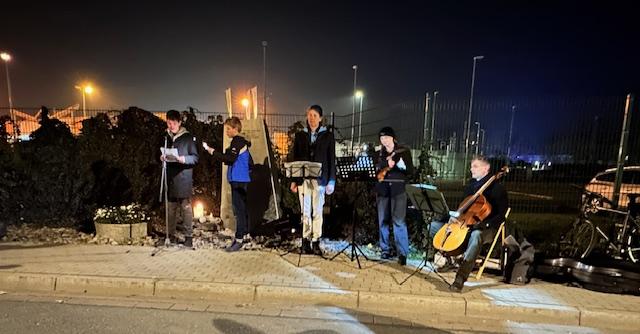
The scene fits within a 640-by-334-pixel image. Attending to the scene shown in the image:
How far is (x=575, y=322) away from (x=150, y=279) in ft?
16.4

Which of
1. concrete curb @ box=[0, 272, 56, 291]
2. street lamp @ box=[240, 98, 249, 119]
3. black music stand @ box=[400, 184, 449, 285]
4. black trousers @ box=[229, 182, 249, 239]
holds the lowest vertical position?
concrete curb @ box=[0, 272, 56, 291]

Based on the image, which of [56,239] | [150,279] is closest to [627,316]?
[150,279]

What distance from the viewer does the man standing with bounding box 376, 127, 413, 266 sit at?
5910 millimetres

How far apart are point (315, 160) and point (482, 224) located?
8.20 feet

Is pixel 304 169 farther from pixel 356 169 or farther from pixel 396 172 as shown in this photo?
pixel 396 172

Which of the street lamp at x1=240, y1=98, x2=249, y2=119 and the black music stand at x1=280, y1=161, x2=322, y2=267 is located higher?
the street lamp at x1=240, y1=98, x2=249, y2=119

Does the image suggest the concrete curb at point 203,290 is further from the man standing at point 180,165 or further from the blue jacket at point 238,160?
the blue jacket at point 238,160

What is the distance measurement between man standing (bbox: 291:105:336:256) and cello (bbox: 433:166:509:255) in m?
1.80

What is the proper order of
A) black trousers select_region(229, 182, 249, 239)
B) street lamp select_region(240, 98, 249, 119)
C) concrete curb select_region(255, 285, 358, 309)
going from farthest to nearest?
1. street lamp select_region(240, 98, 249, 119)
2. black trousers select_region(229, 182, 249, 239)
3. concrete curb select_region(255, 285, 358, 309)

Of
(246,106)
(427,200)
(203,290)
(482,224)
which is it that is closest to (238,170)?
(203,290)

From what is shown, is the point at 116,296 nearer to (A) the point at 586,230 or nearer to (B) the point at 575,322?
(B) the point at 575,322

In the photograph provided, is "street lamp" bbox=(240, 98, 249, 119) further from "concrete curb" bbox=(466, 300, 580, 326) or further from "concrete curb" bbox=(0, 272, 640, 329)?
"concrete curb" bbox=(466, 300, 580, 326)

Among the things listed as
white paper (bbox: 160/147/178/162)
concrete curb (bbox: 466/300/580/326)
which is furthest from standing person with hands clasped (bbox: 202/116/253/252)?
concrete curb (bbox: 466/300/580/326)

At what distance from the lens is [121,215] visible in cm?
705
